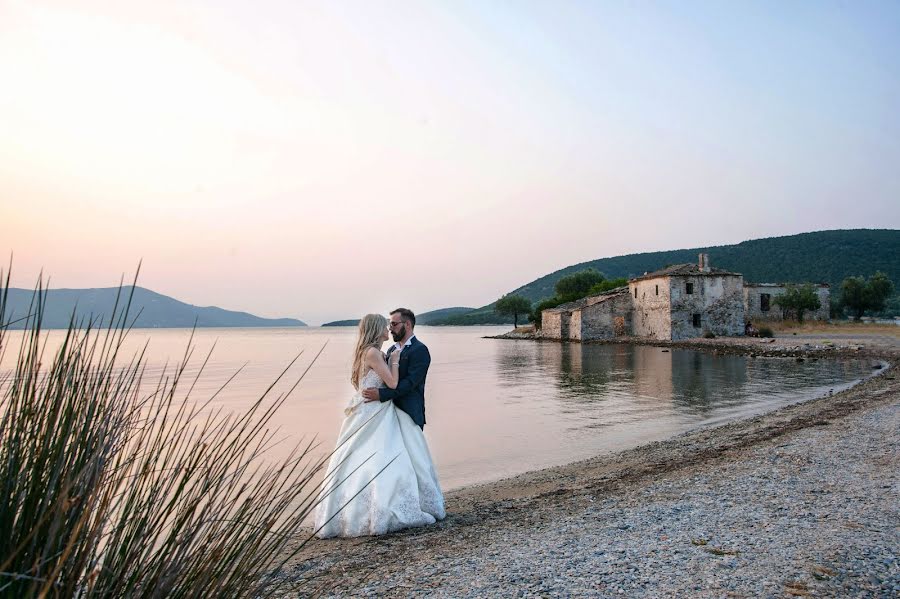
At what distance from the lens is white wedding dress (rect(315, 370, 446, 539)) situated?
19.2ft

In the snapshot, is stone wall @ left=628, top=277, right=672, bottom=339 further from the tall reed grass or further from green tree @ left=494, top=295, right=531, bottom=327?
the tall reed grass

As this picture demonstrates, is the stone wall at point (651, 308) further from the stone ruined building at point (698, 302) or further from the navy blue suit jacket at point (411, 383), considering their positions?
the navy blue suit jacket at point (411, 383)

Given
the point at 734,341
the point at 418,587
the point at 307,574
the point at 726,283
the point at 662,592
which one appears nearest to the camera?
the point at 662,592

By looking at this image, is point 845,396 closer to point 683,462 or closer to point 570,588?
point 683,462

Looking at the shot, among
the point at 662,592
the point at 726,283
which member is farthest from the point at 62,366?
the point at 726,283

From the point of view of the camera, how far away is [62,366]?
1.91 m

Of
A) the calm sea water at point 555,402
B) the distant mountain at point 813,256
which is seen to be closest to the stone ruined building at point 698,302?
the calm sea water at point 555,402

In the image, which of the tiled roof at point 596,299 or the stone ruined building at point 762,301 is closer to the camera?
the tiled roof at point 596,299

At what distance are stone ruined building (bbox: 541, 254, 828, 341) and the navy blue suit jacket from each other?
45.0 metres

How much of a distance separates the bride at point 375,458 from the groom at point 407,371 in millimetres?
77

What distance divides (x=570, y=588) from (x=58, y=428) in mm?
3431

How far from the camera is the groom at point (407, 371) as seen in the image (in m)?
5.89

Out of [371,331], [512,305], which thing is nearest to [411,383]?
[371,331]

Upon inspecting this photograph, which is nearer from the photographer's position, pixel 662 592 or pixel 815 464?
pixel 662 592
